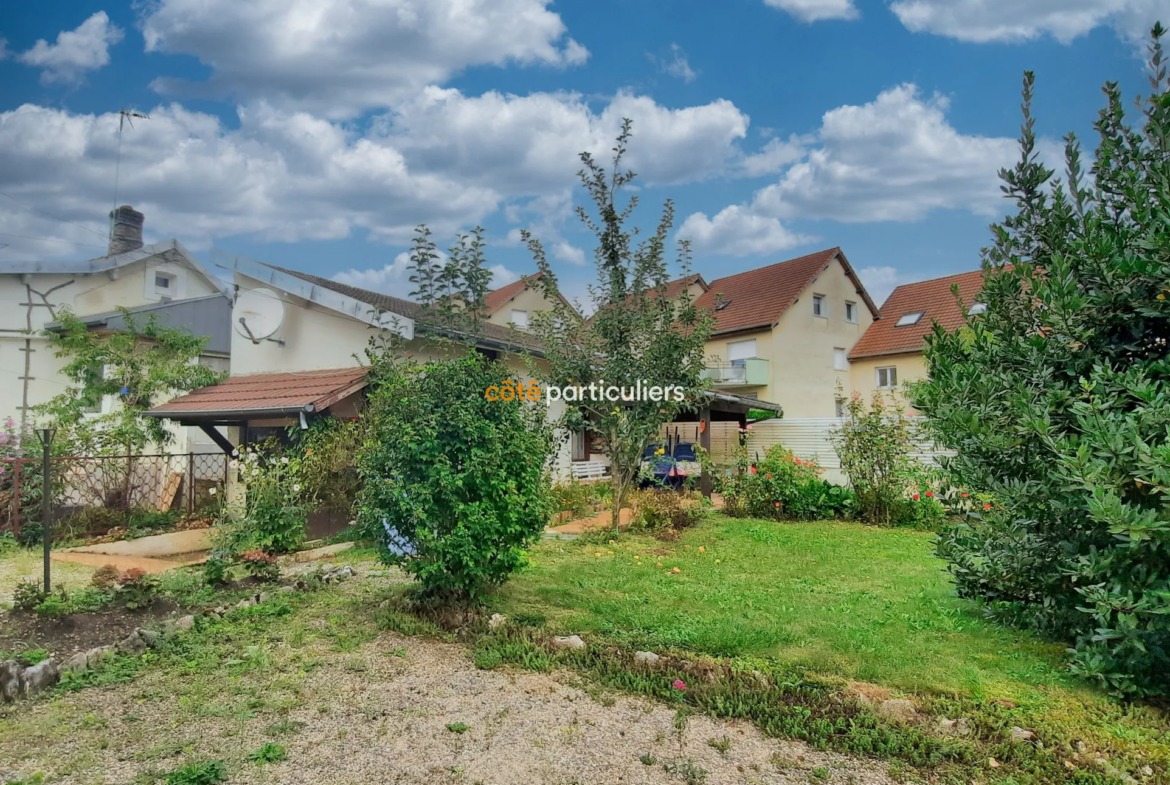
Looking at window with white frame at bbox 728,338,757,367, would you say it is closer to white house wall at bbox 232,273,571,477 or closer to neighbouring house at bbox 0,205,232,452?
white house wall at bbox 232,273,571,477

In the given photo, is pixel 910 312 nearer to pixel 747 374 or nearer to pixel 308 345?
pixel 747 374

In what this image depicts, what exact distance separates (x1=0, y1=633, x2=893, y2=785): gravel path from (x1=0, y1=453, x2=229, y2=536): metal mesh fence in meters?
6.66

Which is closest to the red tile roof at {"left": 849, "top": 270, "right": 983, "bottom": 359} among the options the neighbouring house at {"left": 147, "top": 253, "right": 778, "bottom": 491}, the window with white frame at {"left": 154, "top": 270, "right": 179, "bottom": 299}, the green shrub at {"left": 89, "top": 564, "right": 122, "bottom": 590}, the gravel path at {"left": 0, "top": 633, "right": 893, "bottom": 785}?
the neighbouring house at {"left": 147, "top": 253, "right": 778, "bottom": 491}

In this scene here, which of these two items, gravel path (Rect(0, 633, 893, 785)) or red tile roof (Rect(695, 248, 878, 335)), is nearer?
gravel path (Rect(0, 633, 893, 785))

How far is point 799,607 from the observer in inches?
219

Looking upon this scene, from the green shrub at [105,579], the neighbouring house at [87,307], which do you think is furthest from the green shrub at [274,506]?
the neighbouring house at [87,307]

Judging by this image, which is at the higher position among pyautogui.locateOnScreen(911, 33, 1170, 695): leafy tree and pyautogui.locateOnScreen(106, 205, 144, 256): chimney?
pyautogui.locateOnScreen(106, 205, 144, 256): chimney

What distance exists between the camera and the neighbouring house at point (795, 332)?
25578 millimetres

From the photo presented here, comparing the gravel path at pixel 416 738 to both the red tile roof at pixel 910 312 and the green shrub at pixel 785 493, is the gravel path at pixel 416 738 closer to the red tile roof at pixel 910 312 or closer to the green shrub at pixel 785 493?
the green shrub at pixel 785 493

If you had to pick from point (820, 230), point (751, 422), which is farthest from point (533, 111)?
point (820, 230)

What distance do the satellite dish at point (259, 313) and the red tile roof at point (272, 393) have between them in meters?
0.83

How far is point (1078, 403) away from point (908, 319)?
26.2 metres

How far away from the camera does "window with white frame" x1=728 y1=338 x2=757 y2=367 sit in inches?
1023

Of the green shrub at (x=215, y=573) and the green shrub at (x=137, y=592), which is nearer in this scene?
the green shrub at (x=137, y=592)
